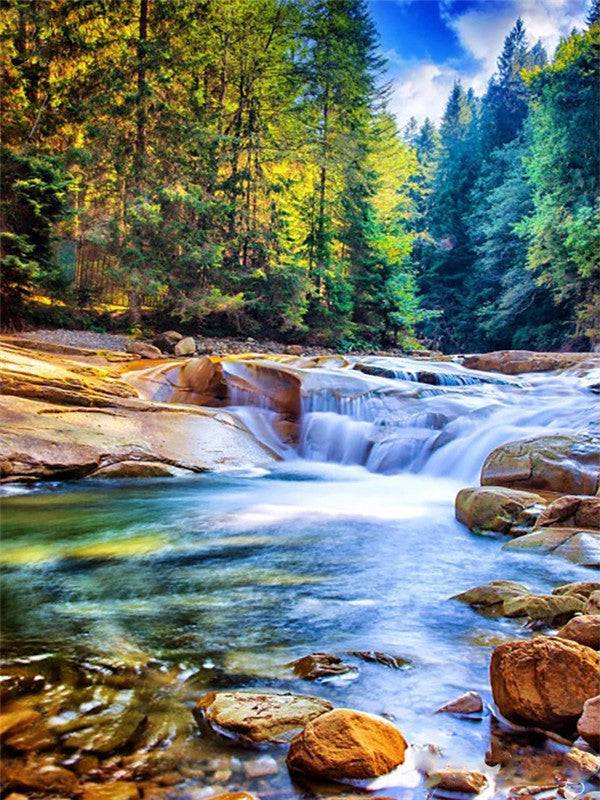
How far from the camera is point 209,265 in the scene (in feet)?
52.1

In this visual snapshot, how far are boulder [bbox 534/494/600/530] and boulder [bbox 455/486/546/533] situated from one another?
0.25 metres

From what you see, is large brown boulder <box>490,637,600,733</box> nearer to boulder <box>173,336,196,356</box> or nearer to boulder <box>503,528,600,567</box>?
boulder <box>503,528,600,567</box>

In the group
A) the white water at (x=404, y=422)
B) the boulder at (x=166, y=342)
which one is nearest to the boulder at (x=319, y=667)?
the white water at (x=404, y=422)

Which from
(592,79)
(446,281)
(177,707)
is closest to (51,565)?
(177,707)

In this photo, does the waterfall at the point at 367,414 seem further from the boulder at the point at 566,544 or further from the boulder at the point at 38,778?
the boulder at the point at 38,778

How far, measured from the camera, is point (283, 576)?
12.6ft

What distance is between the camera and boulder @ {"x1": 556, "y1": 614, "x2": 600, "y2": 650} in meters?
2.25

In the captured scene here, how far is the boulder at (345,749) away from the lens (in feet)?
5.36

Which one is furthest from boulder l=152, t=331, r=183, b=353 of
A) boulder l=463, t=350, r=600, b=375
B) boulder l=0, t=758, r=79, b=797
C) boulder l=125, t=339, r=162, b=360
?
boulder l=0, t=758, r=79, b=797

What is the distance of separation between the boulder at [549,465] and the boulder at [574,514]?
110 cm

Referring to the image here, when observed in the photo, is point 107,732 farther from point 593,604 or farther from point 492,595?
point 593,604

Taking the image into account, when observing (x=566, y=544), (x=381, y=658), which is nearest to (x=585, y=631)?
(x=381, y=658)

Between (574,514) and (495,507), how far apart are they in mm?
Result: 674

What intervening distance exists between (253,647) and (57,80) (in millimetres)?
16510
